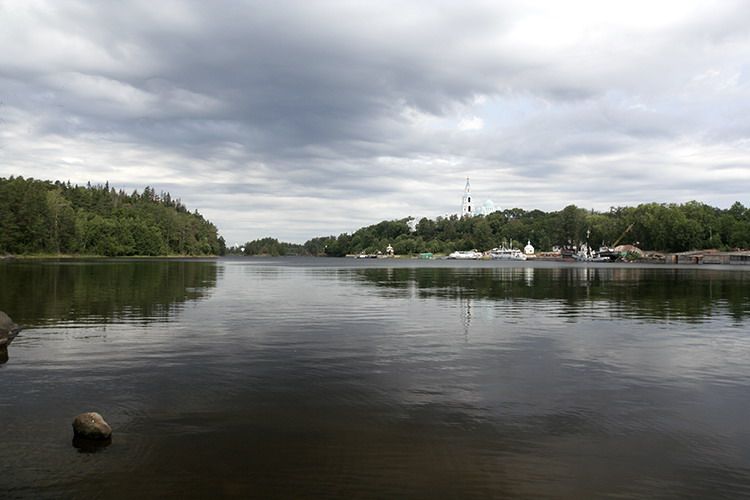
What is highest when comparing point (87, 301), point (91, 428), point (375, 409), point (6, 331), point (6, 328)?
point (6, 328)

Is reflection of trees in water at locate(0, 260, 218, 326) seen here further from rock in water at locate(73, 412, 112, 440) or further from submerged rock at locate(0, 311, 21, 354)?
rock in water at locate(73, 412, 112, 440)

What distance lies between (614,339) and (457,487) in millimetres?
19820

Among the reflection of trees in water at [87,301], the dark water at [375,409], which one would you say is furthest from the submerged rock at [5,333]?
the reflection of trees in water at [87,301]

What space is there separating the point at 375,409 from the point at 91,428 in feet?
24.2

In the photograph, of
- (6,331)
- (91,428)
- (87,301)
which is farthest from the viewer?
(87,301)

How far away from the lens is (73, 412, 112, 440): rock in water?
11.6 metres

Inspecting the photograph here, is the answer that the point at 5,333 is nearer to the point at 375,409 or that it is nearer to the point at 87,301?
the point at 87,301

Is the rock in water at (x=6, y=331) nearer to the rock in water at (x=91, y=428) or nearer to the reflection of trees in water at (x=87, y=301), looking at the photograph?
the reflection of trees in water at (x=87, y=301)

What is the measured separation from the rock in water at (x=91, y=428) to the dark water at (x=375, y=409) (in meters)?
0.36

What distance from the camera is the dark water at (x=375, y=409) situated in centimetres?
1001

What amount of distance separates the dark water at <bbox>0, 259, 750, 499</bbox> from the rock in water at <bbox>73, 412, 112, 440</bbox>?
357 millimetres

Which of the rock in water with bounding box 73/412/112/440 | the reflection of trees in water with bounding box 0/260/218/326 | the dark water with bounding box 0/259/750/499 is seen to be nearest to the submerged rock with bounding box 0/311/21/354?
the dark water with bounding box 0/259/750/499

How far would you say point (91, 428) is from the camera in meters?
11.6

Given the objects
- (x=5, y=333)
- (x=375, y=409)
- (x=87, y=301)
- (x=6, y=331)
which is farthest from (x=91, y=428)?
(x=87, y=301)
